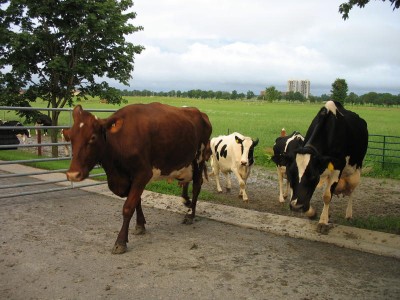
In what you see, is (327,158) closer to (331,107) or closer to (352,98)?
(331,107)

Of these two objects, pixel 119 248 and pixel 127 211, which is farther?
pixel 127 211

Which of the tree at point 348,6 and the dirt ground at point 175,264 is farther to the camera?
the tree at point 348,6

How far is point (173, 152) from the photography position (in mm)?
5750

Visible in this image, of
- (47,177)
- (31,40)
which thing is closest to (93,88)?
(31,40)

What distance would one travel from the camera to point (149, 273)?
4.36 m

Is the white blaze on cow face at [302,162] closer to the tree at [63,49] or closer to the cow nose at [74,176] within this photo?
the cow nose at [74,176]

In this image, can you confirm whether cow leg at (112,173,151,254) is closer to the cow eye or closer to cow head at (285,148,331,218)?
the cow eye

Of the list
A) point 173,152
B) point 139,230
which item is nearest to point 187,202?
point 139,230

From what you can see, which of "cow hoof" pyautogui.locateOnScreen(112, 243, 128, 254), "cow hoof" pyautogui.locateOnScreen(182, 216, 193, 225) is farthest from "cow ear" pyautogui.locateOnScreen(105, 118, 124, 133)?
"cow hoof" pyautogui.locateOnScreen(182, 216, 193, 225)

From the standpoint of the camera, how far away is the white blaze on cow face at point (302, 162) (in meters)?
5.54

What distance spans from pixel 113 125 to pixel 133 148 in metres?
0.40

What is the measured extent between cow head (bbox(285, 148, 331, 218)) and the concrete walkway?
500mm

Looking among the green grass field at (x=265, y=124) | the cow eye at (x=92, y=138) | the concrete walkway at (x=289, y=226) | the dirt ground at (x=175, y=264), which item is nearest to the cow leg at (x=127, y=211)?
the dirt ground at (x=175, y=264)

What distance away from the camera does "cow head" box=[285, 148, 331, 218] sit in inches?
215
